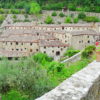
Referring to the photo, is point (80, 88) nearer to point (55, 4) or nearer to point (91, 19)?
point (91, 19)

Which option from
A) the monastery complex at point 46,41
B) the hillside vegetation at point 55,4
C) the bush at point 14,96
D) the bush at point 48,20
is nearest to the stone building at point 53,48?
the monastery complex at point 46,41

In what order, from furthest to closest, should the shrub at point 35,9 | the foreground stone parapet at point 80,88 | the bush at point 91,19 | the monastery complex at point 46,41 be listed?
the shrub at point 35,9
the bush at point 91,19
the monastery complex at point 46,41
the foreground stone parapet at point 80,88

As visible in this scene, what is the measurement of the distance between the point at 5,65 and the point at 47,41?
28.1 m

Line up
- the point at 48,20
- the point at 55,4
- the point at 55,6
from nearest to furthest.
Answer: the point at 48,20 → the point at 55,6 → the point at 55,4

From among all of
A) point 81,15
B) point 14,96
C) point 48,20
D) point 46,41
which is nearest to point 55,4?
point 81,15

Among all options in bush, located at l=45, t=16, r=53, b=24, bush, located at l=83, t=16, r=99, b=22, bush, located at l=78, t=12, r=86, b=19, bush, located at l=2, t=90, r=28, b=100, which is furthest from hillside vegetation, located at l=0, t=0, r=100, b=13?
bush, located at l=2, t=90, r=28, b=100

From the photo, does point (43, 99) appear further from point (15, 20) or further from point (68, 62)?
point (15, 20)

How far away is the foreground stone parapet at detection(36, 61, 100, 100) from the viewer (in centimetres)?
457

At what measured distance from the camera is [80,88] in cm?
507

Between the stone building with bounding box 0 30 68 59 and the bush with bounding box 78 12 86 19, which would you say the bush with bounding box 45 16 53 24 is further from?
the stone building with bounding box 0 30 68 59

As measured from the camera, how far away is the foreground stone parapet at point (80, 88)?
15.0 ft

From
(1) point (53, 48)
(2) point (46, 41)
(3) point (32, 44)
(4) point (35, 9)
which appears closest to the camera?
(1) point (53, 48)

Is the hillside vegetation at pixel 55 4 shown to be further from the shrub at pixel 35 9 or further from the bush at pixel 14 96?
the bush at pixel 14 96

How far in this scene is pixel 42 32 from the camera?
48.8m
